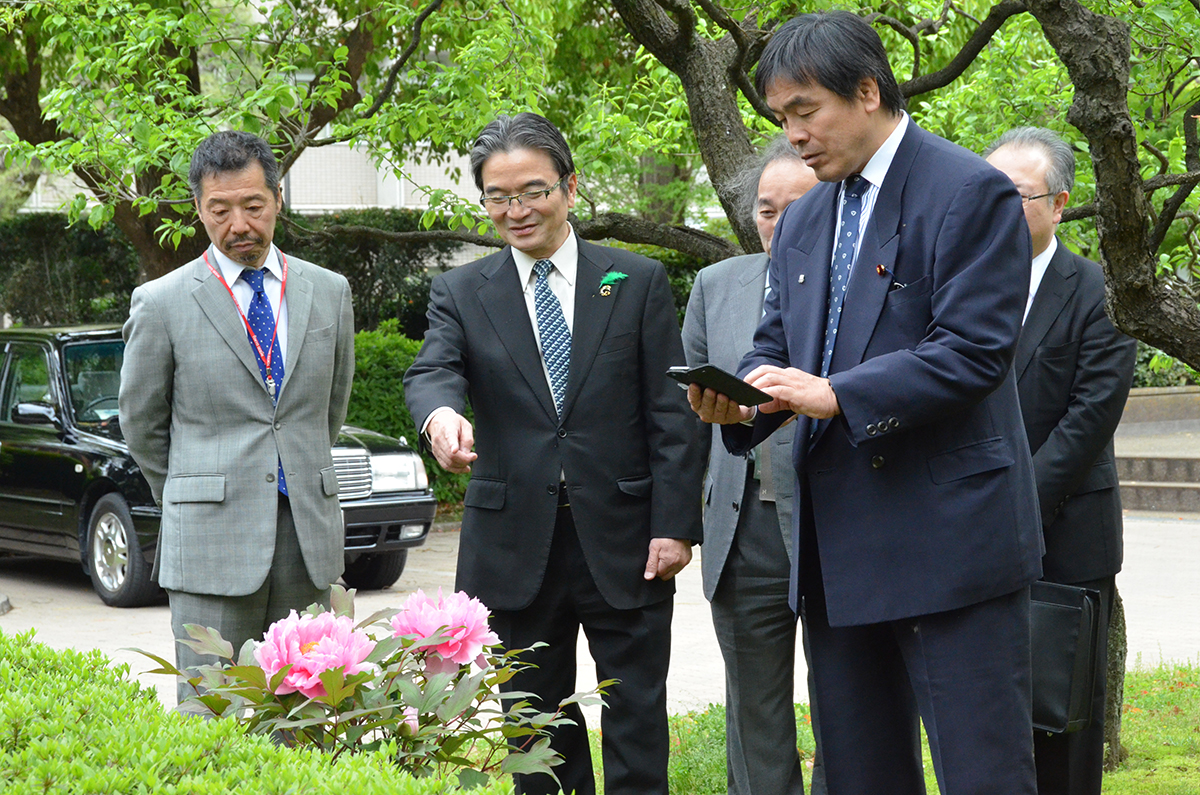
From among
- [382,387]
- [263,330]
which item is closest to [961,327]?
[263,330]

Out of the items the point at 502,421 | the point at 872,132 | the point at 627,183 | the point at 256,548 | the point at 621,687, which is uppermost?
the point at 627,183

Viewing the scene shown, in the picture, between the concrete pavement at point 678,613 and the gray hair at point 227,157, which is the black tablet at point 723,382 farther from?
the concrete pavement at point 678,613

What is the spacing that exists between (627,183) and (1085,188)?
471 inches

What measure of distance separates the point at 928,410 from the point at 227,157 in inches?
92.3

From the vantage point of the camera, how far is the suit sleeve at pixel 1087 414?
385 cm

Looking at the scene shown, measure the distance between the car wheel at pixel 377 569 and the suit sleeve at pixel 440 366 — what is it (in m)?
6.46

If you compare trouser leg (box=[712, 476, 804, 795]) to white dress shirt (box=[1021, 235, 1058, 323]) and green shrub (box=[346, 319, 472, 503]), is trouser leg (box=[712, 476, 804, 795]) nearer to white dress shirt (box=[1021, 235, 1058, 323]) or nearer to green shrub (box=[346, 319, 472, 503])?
white dress shirt (box=[1021, 235, 1058, 323])

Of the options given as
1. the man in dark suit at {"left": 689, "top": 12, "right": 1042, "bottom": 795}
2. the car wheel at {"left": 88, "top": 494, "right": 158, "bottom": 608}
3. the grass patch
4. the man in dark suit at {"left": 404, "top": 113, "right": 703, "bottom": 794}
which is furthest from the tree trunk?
the car wheel at {"left": 88, "top": 494, "right": 158, "bottom": 608}

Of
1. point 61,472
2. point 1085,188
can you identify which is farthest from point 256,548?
point 61,472

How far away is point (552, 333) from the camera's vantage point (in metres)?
3.80

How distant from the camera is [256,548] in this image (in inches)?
151

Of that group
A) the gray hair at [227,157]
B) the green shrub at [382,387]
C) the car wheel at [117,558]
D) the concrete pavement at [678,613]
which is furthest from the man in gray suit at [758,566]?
the green shrub at [382,387]

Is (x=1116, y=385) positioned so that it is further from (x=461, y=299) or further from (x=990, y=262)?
(x=461, y=299)

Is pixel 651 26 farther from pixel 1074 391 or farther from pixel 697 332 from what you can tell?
pixel 1074 391
